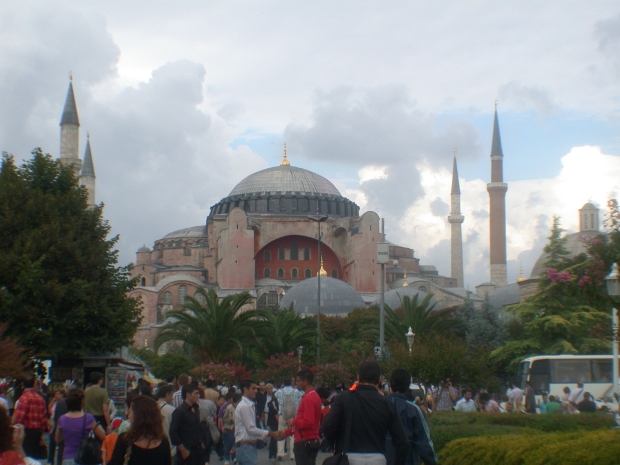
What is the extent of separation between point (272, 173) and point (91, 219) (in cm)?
4684

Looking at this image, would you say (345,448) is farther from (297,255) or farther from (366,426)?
(297,255)

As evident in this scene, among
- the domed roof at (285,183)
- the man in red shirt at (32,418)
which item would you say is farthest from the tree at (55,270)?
the domed roof at (285,183)

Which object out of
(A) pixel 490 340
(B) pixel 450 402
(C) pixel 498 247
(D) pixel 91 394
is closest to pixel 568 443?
(D) pixel 91 394

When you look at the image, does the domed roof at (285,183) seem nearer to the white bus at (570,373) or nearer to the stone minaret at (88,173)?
the stone minaret at (88,173)

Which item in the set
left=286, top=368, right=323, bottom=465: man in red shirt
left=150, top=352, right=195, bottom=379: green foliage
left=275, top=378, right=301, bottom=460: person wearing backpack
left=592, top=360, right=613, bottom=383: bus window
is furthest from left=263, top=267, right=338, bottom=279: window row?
left=286, top=368, right=323, bottom=465: man in red shirt

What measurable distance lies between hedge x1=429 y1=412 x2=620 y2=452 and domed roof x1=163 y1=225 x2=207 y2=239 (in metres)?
57.7

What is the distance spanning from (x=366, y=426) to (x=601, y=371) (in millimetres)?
14915

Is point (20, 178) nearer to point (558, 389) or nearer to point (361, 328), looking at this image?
point (558, 389)

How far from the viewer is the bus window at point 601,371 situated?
18.4 m

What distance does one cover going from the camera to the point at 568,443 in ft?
Answer: 19.8

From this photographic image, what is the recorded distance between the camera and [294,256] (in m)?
59.7

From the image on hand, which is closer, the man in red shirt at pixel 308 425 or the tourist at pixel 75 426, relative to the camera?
the tourist at pixel 75 426

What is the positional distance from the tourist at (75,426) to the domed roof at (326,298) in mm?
40205

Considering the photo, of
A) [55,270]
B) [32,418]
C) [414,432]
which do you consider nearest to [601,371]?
[55,270]
